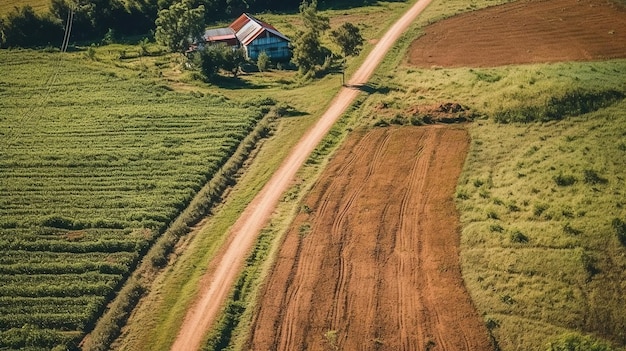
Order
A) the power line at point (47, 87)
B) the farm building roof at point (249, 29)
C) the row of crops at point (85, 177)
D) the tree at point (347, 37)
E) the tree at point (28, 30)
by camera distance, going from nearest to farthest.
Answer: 1. the row of crops at point (85, 177)
2. the power line at point (47, 87)
3. the tree at point (347, 37)
4. the farm building roof at point (249, 29)
5. the tree at point (28, 30)

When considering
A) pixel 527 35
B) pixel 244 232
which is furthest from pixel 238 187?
pixel 527 35

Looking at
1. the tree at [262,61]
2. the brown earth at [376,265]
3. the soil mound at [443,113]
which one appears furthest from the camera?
the tree at [262,61]

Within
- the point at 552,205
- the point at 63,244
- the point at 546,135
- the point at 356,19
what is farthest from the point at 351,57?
the point at 63,244

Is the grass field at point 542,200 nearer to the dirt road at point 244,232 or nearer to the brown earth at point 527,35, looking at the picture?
the dirt road at point 244,232

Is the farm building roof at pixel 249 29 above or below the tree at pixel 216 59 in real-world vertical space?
above

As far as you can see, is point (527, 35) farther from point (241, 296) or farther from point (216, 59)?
point (241, 296)

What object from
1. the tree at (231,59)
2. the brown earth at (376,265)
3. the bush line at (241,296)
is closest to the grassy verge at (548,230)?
the brown earth at (376,265)

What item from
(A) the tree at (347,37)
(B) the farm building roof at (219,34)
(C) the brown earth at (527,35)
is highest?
(B) the farm building roof at (219,34)
